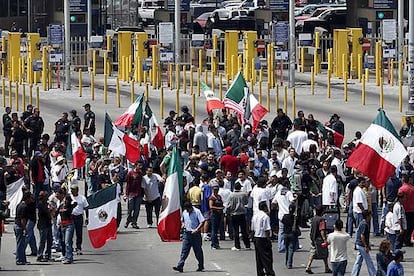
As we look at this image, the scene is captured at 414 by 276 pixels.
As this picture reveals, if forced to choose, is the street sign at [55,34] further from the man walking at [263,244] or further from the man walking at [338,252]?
the man walking at [338,252]

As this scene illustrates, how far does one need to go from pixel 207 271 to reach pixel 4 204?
12.6 feet

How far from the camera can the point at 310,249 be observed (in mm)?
27312

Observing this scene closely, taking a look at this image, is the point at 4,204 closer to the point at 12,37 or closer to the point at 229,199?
the point at 229,199

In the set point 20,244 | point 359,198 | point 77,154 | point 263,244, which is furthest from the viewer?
point 77,154

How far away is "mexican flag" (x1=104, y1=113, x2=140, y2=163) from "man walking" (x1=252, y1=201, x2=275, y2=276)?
6.46 metres

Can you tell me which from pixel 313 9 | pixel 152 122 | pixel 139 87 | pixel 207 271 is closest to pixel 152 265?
pixel 207 271

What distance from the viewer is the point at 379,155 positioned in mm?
27000

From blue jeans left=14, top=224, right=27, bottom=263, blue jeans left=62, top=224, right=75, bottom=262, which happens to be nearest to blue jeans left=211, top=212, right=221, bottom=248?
blue jeans left=62, top=224, right=75, bottom=262

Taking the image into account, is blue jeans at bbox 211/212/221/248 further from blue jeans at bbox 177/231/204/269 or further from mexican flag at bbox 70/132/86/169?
mexican flag at bbox 70/132/86/169

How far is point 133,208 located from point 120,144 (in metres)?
2.19

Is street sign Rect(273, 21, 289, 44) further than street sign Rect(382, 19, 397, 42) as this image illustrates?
Yes

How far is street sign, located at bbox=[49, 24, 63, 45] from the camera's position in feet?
163

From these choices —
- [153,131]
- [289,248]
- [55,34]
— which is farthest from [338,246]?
[55,34]

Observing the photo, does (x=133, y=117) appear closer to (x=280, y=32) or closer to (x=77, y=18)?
(x=280, y=32)
